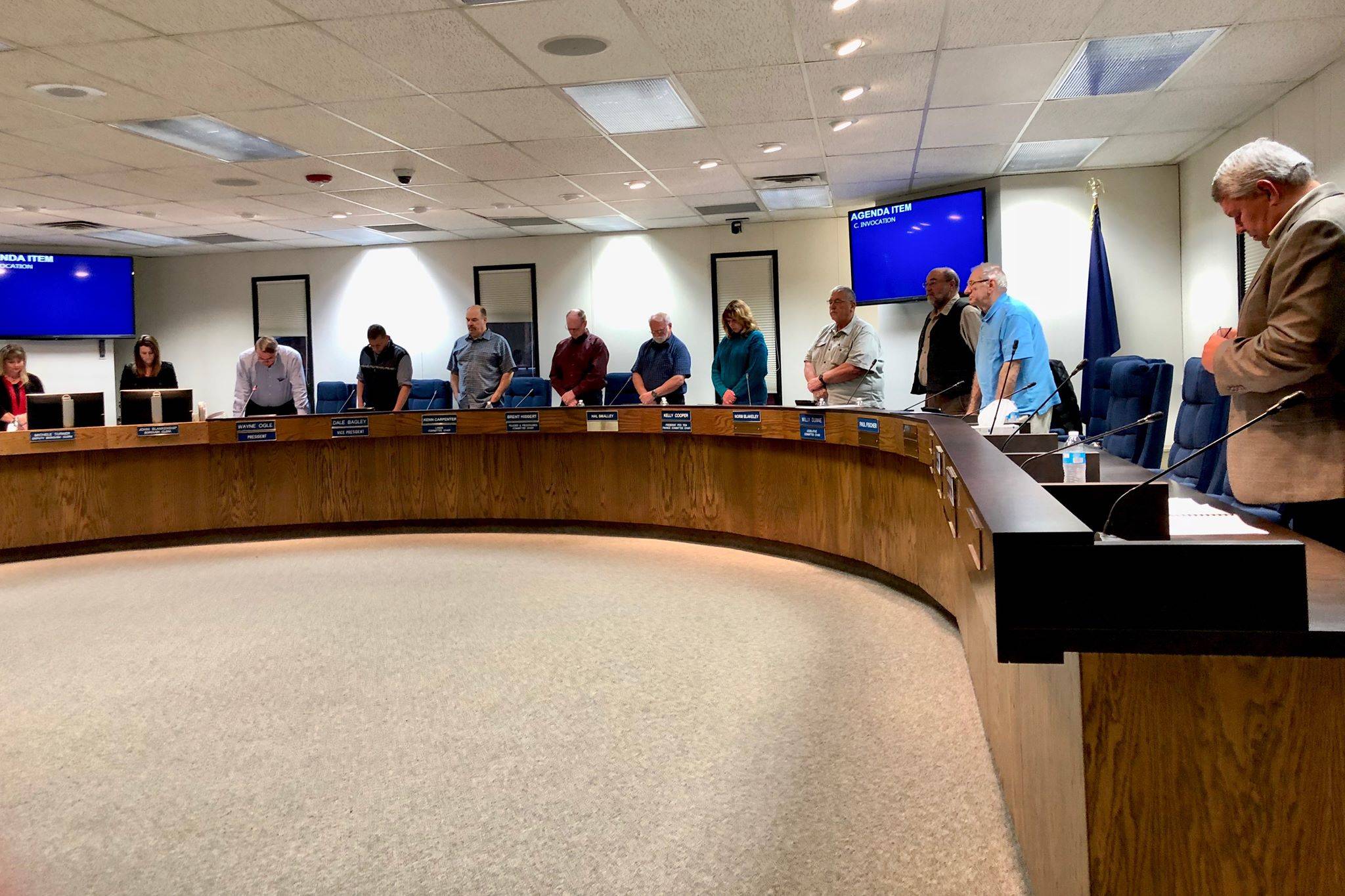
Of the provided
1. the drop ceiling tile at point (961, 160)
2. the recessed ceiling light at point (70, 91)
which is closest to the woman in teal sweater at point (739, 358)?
the drop ceiling tile at point (961, 160)

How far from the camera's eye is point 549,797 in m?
2.40

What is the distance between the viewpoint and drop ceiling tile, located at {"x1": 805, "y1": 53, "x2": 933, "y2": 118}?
5.05 m

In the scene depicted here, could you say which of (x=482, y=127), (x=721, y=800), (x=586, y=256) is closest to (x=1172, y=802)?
(x=721, y=800)

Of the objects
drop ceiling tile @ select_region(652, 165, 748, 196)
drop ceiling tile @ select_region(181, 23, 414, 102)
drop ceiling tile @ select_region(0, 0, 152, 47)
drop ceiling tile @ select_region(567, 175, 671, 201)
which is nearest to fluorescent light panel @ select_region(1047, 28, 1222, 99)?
drop ceiling tile @ select_region(652, 165, 748, 196)

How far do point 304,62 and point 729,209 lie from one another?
5445 mm

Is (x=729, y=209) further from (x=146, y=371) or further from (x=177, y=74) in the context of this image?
(x=177, y=74)

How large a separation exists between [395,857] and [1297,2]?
505 centimetres

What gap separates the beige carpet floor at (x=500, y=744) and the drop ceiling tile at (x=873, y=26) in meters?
2.62

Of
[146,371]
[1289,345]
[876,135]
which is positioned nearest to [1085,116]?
[876,135]

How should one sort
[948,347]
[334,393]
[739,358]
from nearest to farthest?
[948,347], [739,358], [334,393]

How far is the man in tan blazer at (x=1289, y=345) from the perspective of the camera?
5.45 ft

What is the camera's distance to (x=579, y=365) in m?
7.15

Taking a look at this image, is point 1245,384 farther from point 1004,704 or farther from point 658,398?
point 658,398

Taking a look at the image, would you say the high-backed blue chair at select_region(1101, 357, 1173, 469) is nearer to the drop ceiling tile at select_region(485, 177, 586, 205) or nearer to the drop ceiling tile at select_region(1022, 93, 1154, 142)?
the drop ceiling tile at select_region(1022, 93, 1154, 142)
